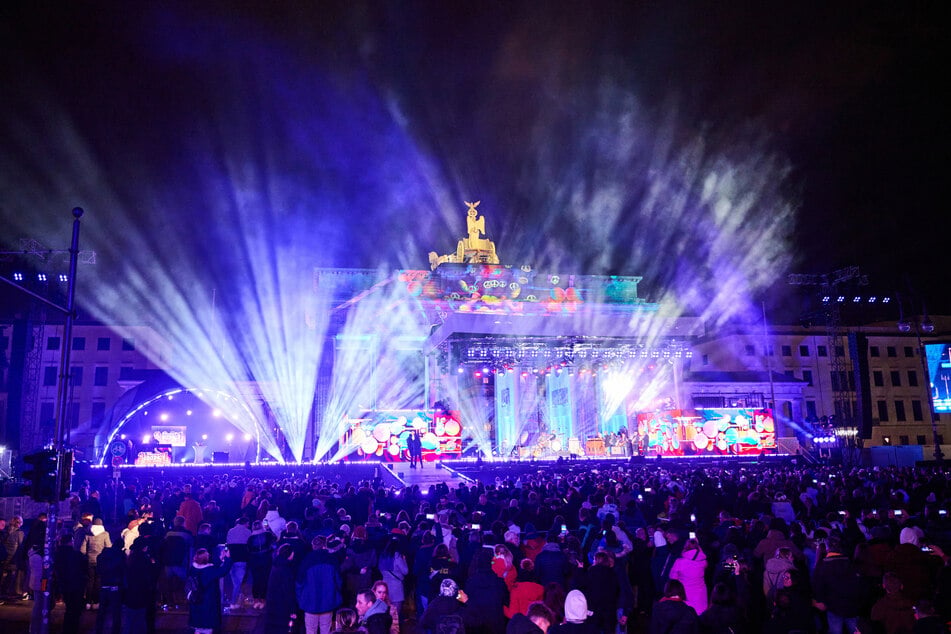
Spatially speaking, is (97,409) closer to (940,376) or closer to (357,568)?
(357,568)

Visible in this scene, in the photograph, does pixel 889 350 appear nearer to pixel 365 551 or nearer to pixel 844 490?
pixel 844 490

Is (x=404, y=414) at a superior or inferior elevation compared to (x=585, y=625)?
superior

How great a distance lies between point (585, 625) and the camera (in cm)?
526

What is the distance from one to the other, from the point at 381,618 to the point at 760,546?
581 cm

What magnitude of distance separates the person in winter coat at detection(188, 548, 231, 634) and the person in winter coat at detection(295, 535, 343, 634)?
1.13 metres

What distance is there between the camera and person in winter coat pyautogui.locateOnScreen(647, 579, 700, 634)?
6.21 m

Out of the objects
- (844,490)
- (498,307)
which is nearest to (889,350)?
(498,307)

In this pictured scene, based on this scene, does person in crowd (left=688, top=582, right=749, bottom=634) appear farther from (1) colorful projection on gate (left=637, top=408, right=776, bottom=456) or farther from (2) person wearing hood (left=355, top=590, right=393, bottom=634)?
(1) colorful projection on gate (left=637, top=408, right=776, bottom=456)

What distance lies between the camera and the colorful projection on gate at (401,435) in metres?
37.2

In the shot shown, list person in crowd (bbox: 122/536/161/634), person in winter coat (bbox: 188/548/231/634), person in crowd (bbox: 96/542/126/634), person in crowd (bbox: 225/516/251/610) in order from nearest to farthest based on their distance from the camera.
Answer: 1. person in winter coat (bbox: 188/548/231/634)
2. person in crowd (bbox: 122/536/161/634)
3. person in crowd (bbox: 96/542/126/634)
4. person in crowd (bbox: 225/516/251/610)

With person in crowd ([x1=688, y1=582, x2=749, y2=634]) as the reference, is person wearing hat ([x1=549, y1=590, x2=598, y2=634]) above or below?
above

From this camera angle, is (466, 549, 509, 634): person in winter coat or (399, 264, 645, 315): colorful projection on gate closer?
(466, 549, 509, 634): person in winter coat

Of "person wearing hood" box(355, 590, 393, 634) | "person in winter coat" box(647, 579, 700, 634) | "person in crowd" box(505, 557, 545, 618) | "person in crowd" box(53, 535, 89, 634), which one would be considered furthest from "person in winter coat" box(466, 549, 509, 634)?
"person in crowd" box(53, 535, 89, 634)

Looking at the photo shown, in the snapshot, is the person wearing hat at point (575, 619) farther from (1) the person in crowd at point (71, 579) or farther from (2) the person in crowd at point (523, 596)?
(1) the person in crowd at point (71, 579)
